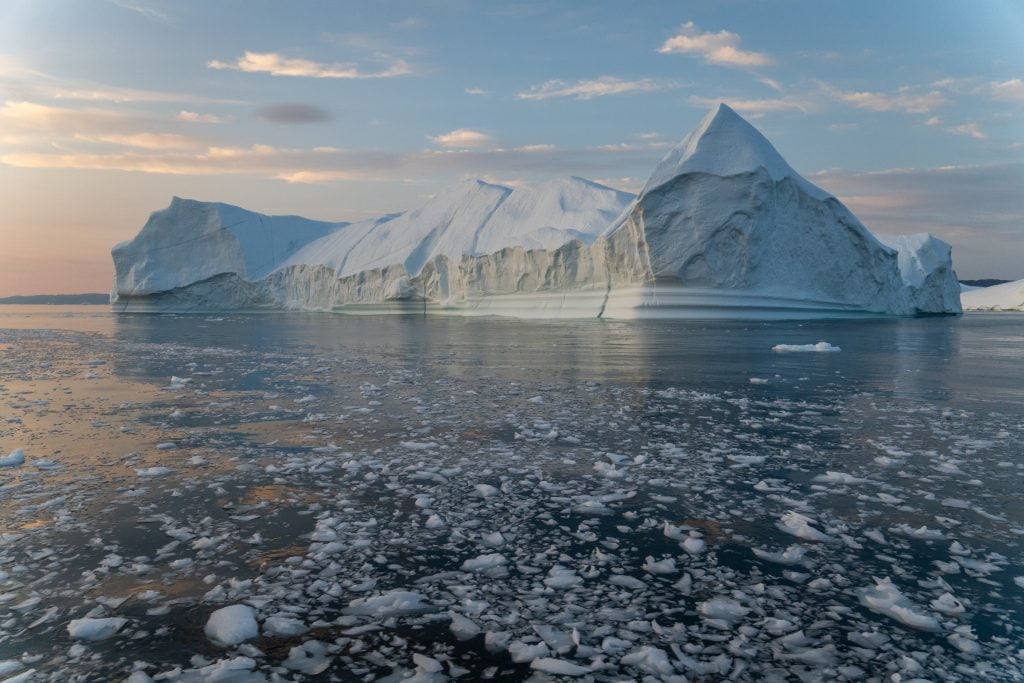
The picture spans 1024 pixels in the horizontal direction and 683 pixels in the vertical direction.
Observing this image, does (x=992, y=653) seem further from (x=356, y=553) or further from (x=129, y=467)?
(x=129, y=467)

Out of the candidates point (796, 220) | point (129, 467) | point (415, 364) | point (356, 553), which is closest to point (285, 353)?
point (415, 364)

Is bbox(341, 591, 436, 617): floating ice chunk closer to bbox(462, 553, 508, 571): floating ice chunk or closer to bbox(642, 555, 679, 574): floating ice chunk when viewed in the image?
bbox(462, 553, 508, 571): floating ice chunk

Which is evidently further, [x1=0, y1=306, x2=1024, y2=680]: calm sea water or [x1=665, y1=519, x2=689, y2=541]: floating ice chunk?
[x1=665, y1=519, x2=689, y2=541]: floating ice chunk

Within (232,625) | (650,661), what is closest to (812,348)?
(650,661)

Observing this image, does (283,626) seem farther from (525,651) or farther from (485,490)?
(485,490)

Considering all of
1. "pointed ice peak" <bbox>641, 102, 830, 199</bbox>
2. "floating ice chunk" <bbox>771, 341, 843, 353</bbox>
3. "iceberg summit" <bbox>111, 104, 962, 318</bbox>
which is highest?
"pointed ice peak" <bbox>641, 102, 830, 199</bbox>

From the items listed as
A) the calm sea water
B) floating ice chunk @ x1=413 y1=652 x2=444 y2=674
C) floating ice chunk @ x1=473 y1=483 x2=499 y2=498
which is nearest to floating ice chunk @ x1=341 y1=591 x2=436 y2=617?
the calm sea water

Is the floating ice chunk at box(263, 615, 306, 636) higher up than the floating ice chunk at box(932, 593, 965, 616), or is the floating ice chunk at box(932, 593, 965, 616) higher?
the floating ice chunk at box(932, 593, 965, 616)

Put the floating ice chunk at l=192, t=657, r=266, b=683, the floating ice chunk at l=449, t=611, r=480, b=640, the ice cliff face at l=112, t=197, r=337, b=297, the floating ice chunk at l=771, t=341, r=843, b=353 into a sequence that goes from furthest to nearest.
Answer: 1. the ice cliff face at l=112, t=197, r=337, b=297
2. the floating ice chunk at l=771, t=341, r=843, b=353
3. the floating ice chunk at l=449, t=611, r=480, b=640
4. the floating ice chunk at l=192, t=657, r=266, b=683
